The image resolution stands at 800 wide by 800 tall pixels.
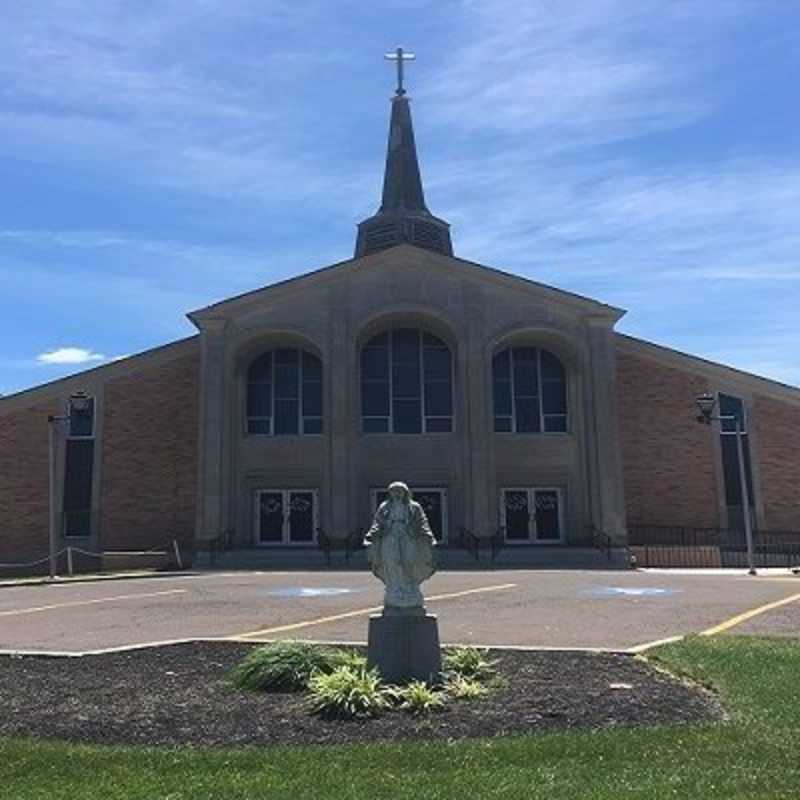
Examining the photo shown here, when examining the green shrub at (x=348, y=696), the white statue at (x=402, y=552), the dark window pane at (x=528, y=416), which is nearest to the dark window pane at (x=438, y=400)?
the dark window pane at (x=528, y=416)

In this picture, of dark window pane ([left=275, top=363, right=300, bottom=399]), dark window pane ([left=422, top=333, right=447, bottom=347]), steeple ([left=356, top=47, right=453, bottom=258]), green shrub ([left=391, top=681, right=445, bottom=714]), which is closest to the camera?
green shrub ([left=391, top=681, right=445, bottom=714])

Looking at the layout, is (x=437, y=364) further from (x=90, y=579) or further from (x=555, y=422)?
(x=90, y=579)

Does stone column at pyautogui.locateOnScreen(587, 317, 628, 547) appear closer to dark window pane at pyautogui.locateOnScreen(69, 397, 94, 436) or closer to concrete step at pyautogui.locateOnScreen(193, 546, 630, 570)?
concrete step at pyautogui.locateOnScreen(193, 546, 630, 570)

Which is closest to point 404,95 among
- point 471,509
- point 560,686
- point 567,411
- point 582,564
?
point 567,411

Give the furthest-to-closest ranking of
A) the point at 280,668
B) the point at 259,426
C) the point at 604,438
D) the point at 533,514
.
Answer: the point at 259,426
the point at 533,514
the point at 604,438
the point at 280,668

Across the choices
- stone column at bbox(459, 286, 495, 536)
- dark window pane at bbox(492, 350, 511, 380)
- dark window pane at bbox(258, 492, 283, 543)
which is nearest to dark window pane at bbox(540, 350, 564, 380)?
dark window pane at bbox(492, 350, 511, 380)

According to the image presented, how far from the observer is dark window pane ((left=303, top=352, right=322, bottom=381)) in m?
34.3

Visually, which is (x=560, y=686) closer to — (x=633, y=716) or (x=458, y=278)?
(x=633, y=716)

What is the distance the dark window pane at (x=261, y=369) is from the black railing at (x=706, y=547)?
44.6ft

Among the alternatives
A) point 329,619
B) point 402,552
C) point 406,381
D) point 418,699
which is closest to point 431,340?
point 406,381

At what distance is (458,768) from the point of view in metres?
5.72

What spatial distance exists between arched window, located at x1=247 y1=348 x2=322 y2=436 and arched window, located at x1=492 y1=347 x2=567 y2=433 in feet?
20.5

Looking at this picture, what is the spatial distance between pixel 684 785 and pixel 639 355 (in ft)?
101

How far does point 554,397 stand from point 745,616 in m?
20.3
